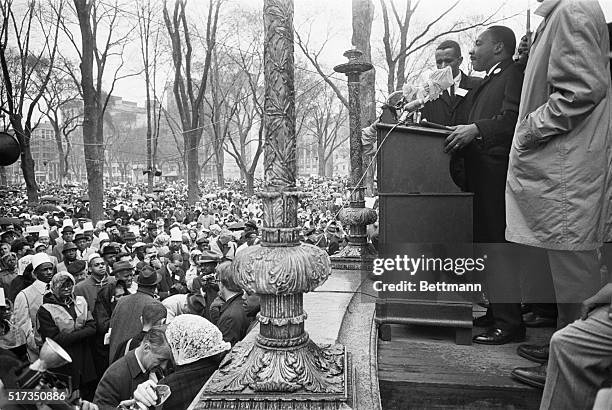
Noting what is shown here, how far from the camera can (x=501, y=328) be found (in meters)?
3.59

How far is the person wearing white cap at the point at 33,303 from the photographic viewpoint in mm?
5600

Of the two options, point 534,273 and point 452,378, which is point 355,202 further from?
point 452,378

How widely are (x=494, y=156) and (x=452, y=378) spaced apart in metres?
1.60

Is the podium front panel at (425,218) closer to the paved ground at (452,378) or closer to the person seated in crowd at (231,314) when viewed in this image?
the paved ground at (452,378)

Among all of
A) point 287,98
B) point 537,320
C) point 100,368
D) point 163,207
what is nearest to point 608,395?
point 287,98

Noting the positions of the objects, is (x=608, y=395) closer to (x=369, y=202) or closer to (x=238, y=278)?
(x=238, y=278)

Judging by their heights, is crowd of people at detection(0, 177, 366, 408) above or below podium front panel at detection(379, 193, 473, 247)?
below

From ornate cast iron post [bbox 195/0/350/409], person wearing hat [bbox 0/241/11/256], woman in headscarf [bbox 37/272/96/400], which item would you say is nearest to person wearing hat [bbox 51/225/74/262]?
person wearing hat [bbox 0/241/11/256]

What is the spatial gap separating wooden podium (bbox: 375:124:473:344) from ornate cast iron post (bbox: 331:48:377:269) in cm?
278

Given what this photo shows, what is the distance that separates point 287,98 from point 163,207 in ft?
92.9

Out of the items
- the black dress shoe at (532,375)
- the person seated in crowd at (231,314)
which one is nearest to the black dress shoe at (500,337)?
the black dress shoe at (532,375)

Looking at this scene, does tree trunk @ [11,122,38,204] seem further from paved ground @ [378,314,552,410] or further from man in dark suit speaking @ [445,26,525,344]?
paved ground @ [378,314,552,410]

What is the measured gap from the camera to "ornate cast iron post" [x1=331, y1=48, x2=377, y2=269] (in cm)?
671

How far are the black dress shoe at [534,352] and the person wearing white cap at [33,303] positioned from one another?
4668 mm
